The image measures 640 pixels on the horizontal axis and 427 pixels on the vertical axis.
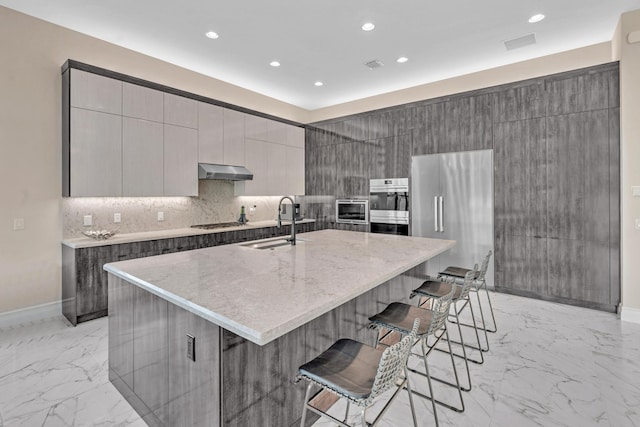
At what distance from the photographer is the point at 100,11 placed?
3.22 m

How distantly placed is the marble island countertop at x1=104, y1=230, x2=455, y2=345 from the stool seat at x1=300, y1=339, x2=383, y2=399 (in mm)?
270

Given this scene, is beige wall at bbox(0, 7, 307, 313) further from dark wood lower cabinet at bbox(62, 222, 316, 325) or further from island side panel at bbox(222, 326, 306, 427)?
island side panel at bbox(222, 326, 306, 427)

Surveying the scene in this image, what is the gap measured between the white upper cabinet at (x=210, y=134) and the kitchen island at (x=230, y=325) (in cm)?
253

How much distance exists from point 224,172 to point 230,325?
374 centimetres

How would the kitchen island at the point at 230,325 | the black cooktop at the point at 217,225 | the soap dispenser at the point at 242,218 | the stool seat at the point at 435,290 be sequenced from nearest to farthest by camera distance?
the kitchen island at the point at 230,325 → the stool seat at the point at 435,290 → the black cooktop at the point at 217,225 → the soap dispenser at the point at 242,218

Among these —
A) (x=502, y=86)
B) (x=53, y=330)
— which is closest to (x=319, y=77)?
(x=502, y=86)

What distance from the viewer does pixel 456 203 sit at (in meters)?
4.54

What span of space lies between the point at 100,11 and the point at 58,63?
2.71ft

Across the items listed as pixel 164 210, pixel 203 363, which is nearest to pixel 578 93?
pixel 203 363

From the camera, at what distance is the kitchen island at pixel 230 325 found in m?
1.36

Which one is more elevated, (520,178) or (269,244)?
(520,178)

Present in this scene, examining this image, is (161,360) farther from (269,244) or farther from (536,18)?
(536,18)

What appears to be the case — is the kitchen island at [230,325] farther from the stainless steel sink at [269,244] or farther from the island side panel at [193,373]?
the stainless steel sink at [269,244]

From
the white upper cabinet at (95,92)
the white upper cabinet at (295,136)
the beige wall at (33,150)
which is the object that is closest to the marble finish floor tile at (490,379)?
the beige wall at (33,150)
